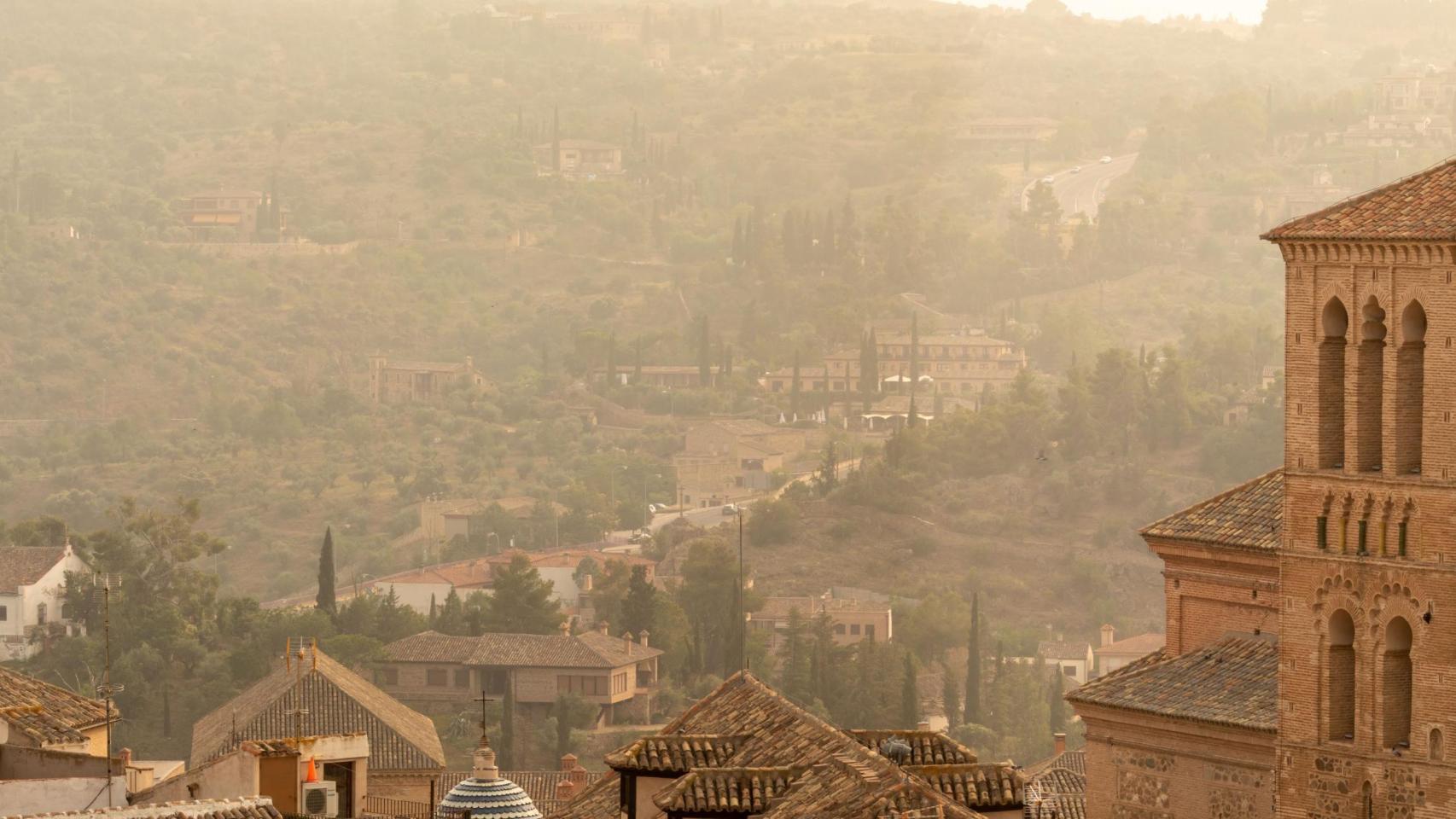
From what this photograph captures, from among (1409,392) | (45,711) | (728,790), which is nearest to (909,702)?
(45,711)

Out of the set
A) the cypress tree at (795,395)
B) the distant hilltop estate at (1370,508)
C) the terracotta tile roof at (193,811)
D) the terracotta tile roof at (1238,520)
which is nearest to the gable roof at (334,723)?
the terracotta tile roof at (1238,520)

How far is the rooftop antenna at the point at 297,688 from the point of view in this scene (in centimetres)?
4034

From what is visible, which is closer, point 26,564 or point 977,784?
point 977,784

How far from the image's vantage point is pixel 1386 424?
24.7m

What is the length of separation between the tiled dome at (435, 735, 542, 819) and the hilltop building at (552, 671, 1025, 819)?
594mm

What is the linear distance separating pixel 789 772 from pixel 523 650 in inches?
2664

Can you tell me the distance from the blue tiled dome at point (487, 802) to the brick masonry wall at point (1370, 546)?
6.56 m

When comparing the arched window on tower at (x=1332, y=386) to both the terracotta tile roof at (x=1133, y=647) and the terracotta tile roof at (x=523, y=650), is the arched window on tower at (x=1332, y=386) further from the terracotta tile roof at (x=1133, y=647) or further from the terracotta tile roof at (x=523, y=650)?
the terracotta tile roof at (x=1133, y=647)

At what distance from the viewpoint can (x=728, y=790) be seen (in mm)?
25672

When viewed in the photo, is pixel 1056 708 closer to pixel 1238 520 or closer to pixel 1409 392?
pixel 1238 520

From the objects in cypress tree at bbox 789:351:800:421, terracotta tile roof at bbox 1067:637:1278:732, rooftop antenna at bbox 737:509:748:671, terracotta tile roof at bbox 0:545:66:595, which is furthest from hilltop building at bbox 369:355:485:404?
terracotta tile roof at bbox 1067:637:1278:732

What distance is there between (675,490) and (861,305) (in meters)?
32.3

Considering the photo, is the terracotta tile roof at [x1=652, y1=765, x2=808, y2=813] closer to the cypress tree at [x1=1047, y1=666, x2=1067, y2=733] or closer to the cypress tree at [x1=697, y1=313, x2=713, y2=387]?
the cypress tree at [x1=1047, y1=666, x2=1067, y2=733]

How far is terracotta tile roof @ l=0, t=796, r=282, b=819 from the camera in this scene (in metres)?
23.7
